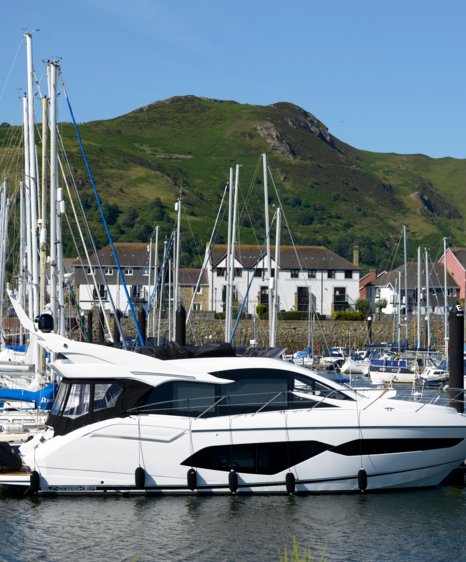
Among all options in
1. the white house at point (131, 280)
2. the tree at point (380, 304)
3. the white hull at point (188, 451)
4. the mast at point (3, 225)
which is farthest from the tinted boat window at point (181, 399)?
the tree at point (380, 304)

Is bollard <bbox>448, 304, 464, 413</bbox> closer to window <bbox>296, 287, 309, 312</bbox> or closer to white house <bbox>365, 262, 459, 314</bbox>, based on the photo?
window <bbox>296, 287, 309, 312</bbox>

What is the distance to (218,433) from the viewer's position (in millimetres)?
22656

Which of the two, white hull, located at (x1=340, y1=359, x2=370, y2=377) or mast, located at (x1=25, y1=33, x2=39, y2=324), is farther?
white hull, located at (x1=340, y1=359, x2=370, y2=377)

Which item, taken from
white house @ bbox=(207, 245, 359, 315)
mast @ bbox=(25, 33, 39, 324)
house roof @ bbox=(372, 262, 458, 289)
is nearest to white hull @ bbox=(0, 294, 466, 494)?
mast @ bbox=(25, 33, 39, 324)

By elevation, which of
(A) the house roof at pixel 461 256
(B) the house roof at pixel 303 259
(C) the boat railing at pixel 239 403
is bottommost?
(C) the boat railing at pixel 239 403

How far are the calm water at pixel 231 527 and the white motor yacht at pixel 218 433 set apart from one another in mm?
417

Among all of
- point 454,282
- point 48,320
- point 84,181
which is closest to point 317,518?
point 48,320

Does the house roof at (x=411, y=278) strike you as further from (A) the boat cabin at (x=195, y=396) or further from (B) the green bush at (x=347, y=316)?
(A) the boat cabin at (x=195, y=396)

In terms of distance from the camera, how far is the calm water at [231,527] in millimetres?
19438

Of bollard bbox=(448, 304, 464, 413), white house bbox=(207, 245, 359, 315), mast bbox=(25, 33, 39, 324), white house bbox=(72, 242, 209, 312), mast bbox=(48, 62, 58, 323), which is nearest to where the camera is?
bollard bbox=(448, 304, 464, 413)

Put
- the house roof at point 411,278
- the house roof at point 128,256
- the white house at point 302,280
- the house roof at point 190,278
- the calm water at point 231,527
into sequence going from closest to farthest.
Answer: the calm water at point 231,527, the white house at point 302,280, the house roof at point 190,278, the house roof at point 128,256, the house roof at point 411,278

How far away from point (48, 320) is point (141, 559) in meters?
6.85

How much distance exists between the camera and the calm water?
765 inches

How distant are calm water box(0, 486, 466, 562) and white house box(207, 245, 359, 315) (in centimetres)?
7617
